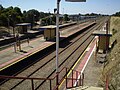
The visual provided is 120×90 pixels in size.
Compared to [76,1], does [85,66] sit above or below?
below

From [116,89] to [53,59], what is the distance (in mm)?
12065

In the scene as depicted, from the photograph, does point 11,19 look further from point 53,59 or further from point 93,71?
point 93,71

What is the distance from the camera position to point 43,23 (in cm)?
6162

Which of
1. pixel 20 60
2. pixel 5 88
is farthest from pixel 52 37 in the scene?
pixel 5 88

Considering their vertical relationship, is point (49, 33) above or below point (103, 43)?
above

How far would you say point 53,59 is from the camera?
21.2 meters

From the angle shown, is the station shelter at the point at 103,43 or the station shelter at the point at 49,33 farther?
the station shelter at the point at 49,33

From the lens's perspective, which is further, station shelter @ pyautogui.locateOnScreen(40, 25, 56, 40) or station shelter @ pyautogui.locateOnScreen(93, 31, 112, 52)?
station shelter @ pyautogui.locateOnScreen(40, 25, 56, 40)

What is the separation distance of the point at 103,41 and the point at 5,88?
1509cm

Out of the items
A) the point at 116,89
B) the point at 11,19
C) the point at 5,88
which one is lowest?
the point at 5,88

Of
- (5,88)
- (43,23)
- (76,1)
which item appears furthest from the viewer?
(43,23)

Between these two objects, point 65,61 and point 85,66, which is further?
point 65,61

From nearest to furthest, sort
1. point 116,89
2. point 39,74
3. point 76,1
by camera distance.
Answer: point 76,1 < point 116,89 < point 39,74

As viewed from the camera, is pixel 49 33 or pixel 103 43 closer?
pixel 103 43
